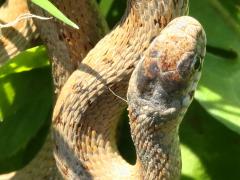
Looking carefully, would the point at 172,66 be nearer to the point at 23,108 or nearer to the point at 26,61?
the point at 26,61

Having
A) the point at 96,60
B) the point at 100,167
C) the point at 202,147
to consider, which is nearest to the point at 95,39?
the point at 96,60

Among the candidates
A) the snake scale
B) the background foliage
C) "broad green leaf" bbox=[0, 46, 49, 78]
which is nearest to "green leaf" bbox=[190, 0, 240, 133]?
the background foliage

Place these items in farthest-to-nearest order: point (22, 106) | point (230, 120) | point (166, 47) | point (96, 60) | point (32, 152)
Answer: point (32, 152) < point (22, 106) < point (230, 120) < point (96, 60) < point (166, 47)

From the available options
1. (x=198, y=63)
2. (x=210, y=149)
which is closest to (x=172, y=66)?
(x=198, y=63)

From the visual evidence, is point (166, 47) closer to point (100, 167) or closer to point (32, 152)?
point (100, 167)

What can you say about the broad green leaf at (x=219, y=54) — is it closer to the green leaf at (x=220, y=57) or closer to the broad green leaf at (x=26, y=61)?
the green leaf at (x=220, y=57)

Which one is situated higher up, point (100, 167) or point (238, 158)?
point (100, 167)

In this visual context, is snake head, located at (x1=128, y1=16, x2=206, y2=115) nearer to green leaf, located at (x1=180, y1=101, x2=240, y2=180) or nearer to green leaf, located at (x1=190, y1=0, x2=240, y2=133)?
green leaf, located at (x1=190, y1=0, x2=240, y2=133)

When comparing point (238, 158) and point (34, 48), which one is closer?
point (34, 48)
